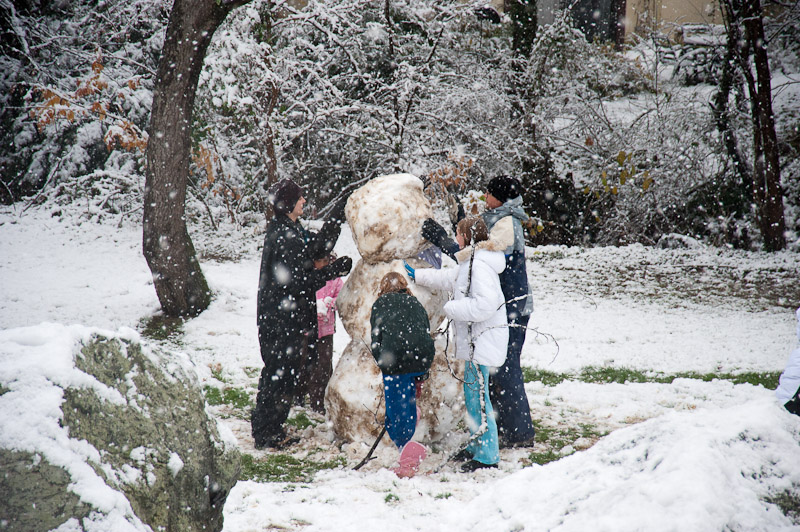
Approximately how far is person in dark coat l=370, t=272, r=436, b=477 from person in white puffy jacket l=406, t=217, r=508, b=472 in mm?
267

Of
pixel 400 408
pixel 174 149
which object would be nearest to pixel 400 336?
pixel 400 408

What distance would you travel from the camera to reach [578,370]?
21.9ft

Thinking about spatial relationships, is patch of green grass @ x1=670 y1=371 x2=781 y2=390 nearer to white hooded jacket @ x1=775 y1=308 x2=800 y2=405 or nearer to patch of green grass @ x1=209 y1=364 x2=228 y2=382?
white hooded jacket @ x1=775 y1=308 x2=800 y2=405

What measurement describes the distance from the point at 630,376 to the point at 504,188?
3336 mm

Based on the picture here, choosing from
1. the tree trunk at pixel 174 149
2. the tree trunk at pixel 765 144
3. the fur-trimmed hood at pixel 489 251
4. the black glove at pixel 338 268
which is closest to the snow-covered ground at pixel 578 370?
the tree trunk at pixel 174 149

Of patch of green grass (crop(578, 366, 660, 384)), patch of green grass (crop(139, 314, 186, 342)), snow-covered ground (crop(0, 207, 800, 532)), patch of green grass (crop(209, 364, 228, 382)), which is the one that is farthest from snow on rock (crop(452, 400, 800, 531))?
patch of green grass (crop(139, 314, 186, 342))

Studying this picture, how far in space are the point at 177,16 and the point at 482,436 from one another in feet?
22.3

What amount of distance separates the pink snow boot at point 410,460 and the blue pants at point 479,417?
41 centimetres

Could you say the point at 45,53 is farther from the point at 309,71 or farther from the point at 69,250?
the point at 309,71

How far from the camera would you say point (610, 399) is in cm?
556

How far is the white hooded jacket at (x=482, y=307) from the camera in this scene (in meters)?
3.85

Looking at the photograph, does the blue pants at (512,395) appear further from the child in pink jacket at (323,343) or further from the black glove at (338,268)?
the child in pink jacket at (323,343)

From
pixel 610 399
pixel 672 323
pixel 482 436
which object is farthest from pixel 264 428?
pixel 672 323

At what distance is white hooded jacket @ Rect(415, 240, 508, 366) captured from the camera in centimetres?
385
